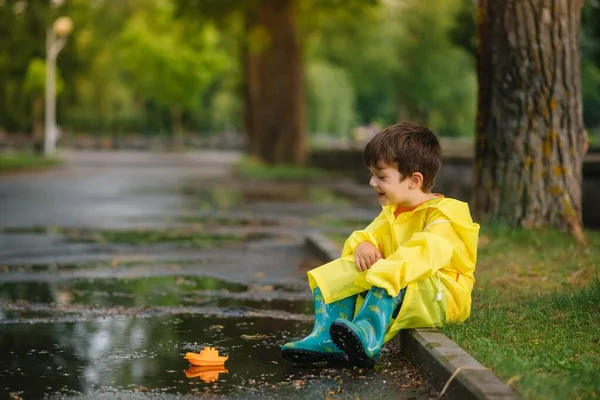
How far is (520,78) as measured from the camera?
34.1 feet

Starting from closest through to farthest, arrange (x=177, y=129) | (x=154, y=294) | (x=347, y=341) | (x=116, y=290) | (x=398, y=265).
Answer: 1. (x=347, y=341)
2. (x=398, y=265)
3. (x=154, y=294)
4. (x=116, y=290)
5. (x=177, y=129)

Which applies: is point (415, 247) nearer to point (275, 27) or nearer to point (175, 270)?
point (175, 270)

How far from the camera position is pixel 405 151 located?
5.66 meters

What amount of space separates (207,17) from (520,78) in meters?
24.7

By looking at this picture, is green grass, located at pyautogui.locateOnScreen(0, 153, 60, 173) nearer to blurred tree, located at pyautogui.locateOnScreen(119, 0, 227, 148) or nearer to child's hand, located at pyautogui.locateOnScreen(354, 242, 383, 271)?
blurred tree, located at pyautogui.locateOnScreen(119, 0, 227, 148)

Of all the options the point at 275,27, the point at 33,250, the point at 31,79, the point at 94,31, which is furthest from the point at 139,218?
the point at 94,31

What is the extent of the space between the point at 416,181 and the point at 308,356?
106cm

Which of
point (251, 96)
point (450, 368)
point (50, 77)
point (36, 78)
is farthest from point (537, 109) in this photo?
point (36, 78)

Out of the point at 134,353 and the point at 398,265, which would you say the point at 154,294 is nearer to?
the point at 134,353

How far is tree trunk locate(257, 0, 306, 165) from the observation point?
32.5m

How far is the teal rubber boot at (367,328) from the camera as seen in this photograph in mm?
5176

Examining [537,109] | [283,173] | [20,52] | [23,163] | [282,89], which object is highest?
[20,52]

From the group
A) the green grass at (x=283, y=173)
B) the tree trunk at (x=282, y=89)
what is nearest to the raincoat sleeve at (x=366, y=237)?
the green grass at (x=283, y=173)

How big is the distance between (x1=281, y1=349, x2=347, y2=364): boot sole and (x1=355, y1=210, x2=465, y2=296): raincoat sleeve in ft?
1.25
